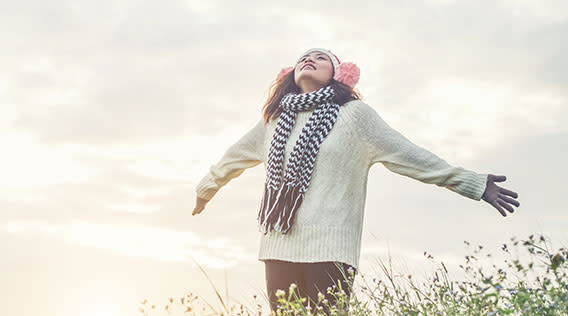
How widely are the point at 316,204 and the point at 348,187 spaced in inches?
9.8

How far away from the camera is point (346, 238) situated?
376 centimetres

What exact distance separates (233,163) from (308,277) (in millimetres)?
1297

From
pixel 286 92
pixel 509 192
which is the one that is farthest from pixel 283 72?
pixel 509 192

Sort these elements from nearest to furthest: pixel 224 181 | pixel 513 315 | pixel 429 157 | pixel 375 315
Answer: pixel 513 315 < pixel 375 315 < pixel 429 157 < pixel 224 181

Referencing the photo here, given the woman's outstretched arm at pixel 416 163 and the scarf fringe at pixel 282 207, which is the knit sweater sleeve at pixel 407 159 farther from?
the scarf fringe at pixel 282 207

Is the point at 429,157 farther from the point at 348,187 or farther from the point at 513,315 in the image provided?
the point at 513,315

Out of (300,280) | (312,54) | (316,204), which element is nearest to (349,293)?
(300,280)

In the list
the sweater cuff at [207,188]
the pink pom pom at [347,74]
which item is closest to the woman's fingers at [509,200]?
the pink pom pom at [347,74]

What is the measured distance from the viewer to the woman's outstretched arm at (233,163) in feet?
14.9

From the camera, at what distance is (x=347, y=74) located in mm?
4297

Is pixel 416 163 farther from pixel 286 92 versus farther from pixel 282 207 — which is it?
pixel 286 92

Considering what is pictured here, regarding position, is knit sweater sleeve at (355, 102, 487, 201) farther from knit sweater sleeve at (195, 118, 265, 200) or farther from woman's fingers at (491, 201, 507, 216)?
knit sweater sleeve at (195, 118, 265, 200)

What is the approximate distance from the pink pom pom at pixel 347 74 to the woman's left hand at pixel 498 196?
120 cm

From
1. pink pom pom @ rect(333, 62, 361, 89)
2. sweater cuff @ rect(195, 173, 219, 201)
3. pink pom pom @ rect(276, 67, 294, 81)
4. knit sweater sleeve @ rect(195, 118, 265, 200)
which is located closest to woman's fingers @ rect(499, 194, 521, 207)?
pink pom pom @ rect(333, 62, 361, 89)
